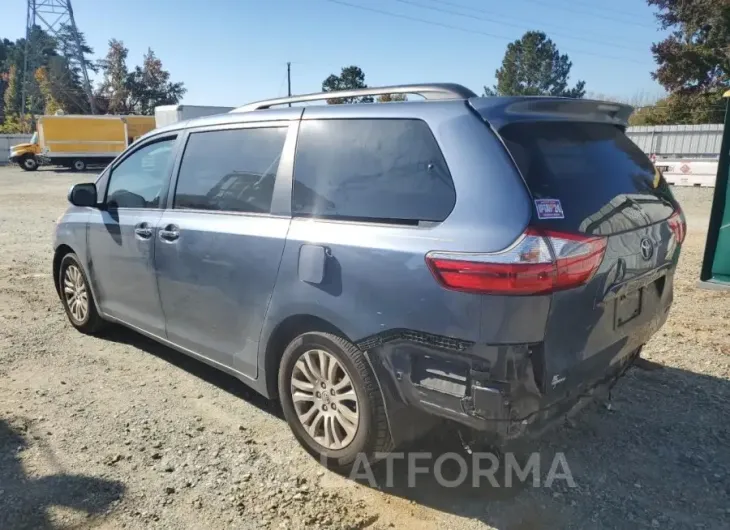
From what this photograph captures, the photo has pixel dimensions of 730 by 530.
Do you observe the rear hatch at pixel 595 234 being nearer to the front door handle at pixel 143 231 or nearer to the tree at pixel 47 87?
the front door handle at pixel 143 231

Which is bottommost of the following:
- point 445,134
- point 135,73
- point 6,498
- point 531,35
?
point 6,498

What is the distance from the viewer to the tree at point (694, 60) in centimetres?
3050

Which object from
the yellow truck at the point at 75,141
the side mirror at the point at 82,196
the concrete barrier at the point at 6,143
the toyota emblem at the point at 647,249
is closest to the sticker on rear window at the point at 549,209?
the toyota emblem at the point at 647,249

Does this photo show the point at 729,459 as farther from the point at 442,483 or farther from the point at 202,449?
the point at 202,449

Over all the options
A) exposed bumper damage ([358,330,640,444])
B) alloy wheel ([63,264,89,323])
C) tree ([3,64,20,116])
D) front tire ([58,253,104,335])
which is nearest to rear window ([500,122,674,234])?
exposed bumper damage ([358,330,640,444])

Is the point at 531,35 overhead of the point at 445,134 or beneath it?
overhead

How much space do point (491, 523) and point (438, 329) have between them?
39.8 inches

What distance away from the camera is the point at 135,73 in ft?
190

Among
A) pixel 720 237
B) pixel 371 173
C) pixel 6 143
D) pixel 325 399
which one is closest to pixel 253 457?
pixel 325 399

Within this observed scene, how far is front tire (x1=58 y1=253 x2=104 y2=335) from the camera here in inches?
192

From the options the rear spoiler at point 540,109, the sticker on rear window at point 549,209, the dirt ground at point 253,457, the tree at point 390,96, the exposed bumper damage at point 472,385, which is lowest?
the dirt ground at point 253,457

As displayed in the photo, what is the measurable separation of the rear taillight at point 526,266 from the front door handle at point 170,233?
2.04m

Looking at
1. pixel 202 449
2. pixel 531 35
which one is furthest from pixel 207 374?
pixel 531 35

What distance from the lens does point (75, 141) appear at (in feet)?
102
